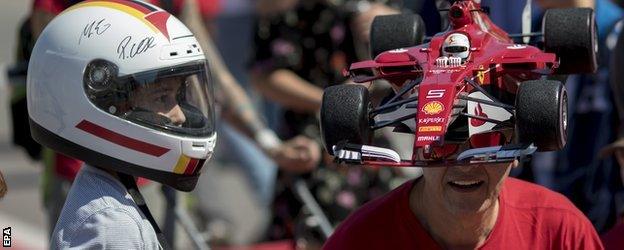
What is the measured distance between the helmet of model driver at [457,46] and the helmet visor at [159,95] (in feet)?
2.48

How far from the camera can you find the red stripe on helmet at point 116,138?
4.29m

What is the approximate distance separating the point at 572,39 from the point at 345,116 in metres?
0.77

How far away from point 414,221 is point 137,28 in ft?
3.12

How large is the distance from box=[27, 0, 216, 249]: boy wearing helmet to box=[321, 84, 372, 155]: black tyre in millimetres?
542

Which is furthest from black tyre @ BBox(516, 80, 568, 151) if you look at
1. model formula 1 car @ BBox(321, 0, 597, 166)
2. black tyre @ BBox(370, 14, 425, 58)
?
black tyre @ BBox(370, 14, 425, 58)

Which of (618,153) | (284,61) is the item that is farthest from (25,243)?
(618,153)

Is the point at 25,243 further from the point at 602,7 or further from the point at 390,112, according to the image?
the point at 390,112

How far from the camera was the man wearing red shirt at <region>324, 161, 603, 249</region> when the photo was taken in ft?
14.0

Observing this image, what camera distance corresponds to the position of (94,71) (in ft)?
14.1

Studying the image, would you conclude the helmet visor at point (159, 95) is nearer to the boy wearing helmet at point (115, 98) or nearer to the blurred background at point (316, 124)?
the boy wearing helmet at point (115, 98)

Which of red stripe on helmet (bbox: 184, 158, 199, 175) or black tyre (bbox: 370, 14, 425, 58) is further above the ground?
black tyre (bbox: 370, 14, 425, 58)

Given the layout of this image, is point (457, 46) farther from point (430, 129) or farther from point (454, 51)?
point (430, 129)

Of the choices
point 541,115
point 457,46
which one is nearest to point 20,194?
point 457,46

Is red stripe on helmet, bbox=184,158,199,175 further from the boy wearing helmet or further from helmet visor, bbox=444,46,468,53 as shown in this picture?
helmet visor, bbox=444,46,468,53
